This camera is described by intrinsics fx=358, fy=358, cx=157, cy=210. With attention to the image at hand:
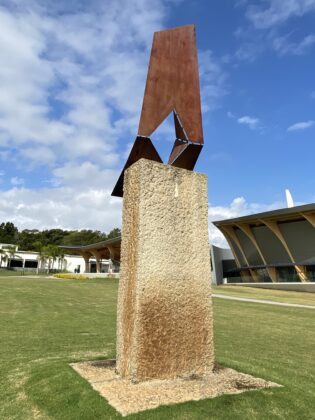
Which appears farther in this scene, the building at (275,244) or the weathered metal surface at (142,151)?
the building at (275,244)

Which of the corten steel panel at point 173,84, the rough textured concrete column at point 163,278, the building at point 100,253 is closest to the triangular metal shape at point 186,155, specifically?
the corten steel panel at point 173,84

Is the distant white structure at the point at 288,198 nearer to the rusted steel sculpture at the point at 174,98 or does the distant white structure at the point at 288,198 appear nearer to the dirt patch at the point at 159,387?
the rusted steel sculpture at the point at 174,98

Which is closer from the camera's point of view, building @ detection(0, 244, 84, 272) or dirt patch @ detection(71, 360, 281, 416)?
dirt patch @ detection(71, 360, 281, 416)

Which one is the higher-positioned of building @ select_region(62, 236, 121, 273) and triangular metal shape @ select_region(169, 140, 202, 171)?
building @ select_region(62, 236, 121, 273)

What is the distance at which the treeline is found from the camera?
9681cm

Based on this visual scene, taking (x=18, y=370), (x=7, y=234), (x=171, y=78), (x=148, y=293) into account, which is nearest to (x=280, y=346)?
(x=148, y=293)

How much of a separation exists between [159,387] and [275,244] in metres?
43.1

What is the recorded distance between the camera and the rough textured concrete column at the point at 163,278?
16.5ft

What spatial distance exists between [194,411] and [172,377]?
120 cm

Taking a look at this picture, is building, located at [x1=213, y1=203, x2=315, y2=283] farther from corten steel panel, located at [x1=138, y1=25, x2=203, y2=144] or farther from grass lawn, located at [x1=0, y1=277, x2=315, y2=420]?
corten steel panel, located at [x1=138, y1=25, x2=203, y2=144]

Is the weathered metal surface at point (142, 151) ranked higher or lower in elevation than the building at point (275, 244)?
lower

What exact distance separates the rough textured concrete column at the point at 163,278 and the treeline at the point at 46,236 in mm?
91917

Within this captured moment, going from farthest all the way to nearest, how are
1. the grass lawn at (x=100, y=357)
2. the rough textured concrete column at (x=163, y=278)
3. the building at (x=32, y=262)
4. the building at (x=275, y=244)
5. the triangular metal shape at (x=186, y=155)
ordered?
the building at (x=32, y=262) → the building at (x=275, y=244) → the triangular metal shape at (x=186, y=155) → the rough textured concrete column at (x=163, y=278) → the grass lawn at (x=100, y=357)

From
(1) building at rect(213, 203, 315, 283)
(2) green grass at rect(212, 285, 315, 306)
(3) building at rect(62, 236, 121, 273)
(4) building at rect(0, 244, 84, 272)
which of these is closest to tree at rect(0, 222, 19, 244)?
(4) building at rect(0, 244, 84, 272)
